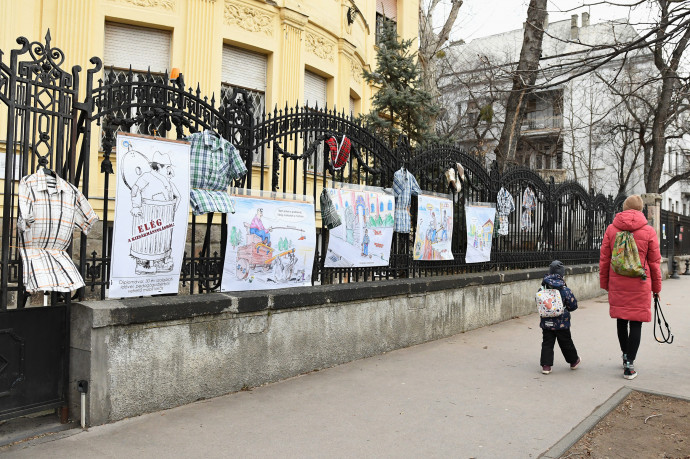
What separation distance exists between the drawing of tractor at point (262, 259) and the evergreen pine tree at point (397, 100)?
265 inches

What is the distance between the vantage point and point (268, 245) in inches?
238

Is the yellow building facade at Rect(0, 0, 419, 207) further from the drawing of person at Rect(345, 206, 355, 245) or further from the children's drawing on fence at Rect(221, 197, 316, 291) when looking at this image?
the children's drawing on fence at Rect(221, 197, 316, 291)

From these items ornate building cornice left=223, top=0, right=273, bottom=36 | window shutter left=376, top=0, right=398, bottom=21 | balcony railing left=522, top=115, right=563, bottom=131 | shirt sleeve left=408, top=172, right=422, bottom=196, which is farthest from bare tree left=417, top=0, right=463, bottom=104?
balcony railing left=522, top=115, right=563, bottom=131

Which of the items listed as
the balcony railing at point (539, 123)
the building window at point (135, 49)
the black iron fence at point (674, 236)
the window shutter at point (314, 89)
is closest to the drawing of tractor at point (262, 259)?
the building window at point (135, 49)

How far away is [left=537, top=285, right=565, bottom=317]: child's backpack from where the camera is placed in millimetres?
6358

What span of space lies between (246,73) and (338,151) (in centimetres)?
655

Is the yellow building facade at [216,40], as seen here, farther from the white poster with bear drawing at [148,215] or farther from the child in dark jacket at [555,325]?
the child in dark jacket at [555,325]

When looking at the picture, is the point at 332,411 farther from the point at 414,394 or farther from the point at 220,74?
the point at 220,74

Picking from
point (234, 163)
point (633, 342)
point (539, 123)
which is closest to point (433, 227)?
point (633, 342)

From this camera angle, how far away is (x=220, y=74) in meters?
11.9

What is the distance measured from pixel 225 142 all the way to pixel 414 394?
305cm

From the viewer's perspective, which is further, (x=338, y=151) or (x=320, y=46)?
(x=320, y=46)

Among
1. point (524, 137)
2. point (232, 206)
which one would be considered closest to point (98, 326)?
point (232, 206)

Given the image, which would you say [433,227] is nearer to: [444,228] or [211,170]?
[444,228]
